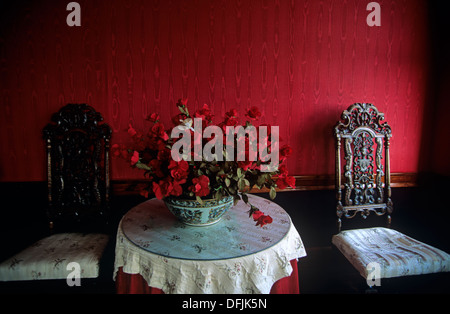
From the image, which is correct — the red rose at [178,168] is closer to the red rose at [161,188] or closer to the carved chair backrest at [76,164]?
the red rose at [161,188]

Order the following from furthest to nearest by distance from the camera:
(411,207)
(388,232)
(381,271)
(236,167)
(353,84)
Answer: (411,207) < (353,84) < (388,232) < (381,271) < (236,167)

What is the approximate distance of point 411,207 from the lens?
191 centimetres

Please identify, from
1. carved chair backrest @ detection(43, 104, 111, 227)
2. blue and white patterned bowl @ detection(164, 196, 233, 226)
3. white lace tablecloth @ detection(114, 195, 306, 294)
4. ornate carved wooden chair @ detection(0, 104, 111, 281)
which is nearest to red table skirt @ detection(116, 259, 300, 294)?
white lace tablecloth @ detection(114, 195, 306, 294)

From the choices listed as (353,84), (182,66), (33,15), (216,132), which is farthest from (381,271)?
(33,15)

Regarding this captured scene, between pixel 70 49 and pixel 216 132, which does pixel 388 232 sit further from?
pixel 70 49

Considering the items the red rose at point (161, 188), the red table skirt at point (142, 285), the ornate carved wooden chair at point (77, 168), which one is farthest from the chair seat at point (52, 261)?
the red rose at point (161, 188)

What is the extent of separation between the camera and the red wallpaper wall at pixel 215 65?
1.57m

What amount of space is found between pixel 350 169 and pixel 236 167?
1.07m

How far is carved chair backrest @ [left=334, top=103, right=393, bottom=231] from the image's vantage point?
1.60m

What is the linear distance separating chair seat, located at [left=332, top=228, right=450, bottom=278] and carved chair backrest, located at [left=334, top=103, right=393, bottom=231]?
218 mm

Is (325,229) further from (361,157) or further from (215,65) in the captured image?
(215,65)

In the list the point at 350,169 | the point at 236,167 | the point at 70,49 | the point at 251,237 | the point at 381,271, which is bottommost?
the point at 381,271

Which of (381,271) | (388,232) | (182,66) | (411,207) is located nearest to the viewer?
(381,271)

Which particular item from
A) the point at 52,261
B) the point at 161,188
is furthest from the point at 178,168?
the point at 52,261
